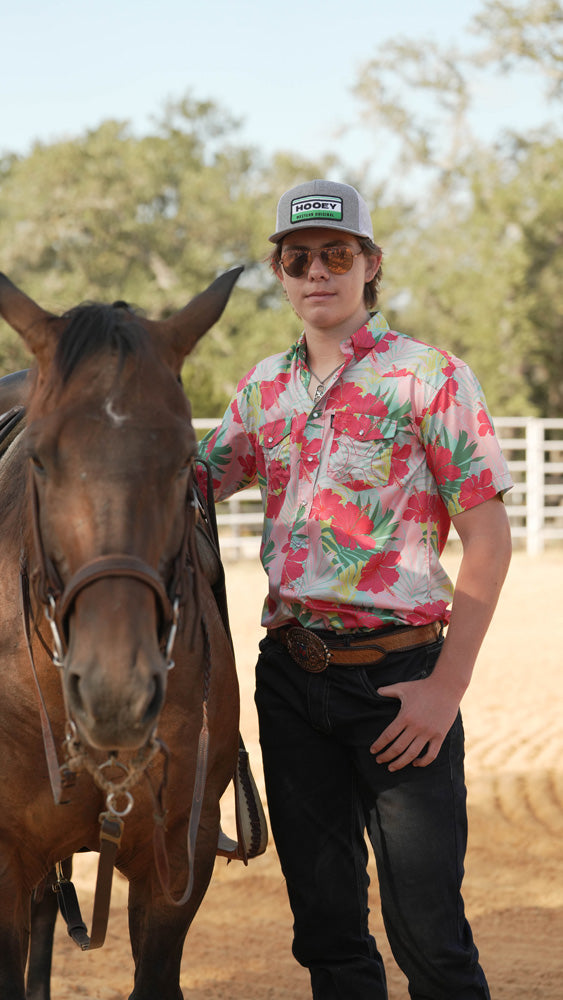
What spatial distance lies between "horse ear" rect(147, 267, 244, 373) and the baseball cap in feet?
1.94

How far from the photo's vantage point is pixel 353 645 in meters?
2.57

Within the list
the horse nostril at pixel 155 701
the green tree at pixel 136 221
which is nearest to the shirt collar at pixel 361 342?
the horse nostril at pixel 155 701

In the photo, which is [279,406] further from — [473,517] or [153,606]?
[153,606]

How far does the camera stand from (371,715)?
2559 millimetres

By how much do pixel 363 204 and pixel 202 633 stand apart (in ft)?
3.97

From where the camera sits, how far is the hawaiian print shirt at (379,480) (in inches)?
99.0

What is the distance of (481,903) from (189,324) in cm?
324

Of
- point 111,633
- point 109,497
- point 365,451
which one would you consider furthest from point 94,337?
point 365,451

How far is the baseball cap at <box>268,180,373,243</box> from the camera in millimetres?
2652

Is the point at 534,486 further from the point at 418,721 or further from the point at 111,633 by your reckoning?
the point at 111,633

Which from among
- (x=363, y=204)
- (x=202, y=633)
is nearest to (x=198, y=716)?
(x=202, y=633)

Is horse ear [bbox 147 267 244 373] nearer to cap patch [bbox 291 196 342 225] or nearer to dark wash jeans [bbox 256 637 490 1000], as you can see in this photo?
cap patch [bbox 291 196 342 225]

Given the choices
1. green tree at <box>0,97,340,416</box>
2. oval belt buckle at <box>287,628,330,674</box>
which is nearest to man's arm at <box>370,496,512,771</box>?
oval belt buckle at <box>287,628,330,674</box>

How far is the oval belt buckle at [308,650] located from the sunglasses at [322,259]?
0.93 metres
